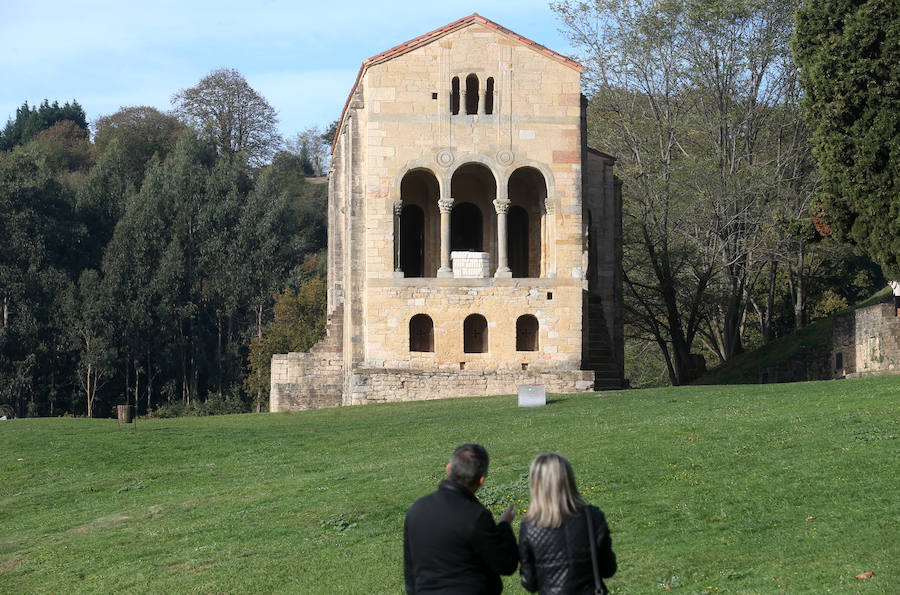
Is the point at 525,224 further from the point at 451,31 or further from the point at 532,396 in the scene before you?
the point at 532,396

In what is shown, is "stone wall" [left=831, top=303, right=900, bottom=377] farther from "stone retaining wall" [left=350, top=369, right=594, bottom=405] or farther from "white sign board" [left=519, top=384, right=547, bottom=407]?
"white sign board" [left=519, top=384, right=547, bottom=407]

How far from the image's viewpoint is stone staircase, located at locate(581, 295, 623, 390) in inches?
1549

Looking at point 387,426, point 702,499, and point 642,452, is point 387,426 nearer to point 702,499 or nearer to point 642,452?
point 642,452

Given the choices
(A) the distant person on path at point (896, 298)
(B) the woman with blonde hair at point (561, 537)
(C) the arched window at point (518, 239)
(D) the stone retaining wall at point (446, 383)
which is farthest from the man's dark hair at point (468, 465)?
(C) the arched window at point (518, 239)

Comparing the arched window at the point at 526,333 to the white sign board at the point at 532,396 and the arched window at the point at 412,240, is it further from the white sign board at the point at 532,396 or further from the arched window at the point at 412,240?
the white sign board at the point at 532,396

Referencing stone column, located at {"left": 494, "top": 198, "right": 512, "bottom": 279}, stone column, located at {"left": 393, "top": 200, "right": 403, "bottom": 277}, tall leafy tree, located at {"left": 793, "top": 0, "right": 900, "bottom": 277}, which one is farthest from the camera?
stone column, located at {"left": 494, "top": 198, "right": 512, "bottom": 279}

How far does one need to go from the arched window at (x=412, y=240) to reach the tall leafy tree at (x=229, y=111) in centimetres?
4163

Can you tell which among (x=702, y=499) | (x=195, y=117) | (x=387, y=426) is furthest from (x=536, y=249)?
(x=195, y=117)

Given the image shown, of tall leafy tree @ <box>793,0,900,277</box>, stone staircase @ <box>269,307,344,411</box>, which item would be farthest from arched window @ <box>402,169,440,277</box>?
tall leafy tree @ <box>793,0,900,277</box>

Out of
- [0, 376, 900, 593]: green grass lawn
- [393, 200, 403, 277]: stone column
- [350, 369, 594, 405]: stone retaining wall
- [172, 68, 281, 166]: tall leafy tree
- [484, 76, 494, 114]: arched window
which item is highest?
[172, 68, 281, 166]: tall leafy tree

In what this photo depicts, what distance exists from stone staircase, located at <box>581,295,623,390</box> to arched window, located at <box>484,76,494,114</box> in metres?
7.67

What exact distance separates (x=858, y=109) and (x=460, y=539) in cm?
1875

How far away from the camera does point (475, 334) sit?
38438mm

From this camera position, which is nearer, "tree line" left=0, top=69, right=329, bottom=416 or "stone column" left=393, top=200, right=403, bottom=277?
"stone column" left=393, top=200, right=403, bottom=277
